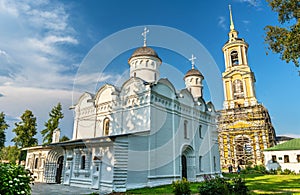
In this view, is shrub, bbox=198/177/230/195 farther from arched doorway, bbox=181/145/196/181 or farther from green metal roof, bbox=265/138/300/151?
green metal roof, bbox=265/138/300/151

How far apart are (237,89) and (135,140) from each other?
3170 cm

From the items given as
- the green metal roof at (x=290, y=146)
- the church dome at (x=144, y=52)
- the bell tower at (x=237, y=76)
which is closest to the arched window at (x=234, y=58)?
the bell tower at (x=237, y=76)

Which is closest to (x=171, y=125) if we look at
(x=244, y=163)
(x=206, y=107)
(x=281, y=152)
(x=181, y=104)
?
(x=181, y=104)

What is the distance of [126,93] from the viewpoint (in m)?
17.4

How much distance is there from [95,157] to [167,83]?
8017mm

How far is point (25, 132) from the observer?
1139 inches

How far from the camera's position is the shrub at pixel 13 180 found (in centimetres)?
571

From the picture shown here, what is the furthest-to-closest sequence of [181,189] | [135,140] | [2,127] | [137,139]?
[2,127]
[137,139]
[135,140]
[181,189]

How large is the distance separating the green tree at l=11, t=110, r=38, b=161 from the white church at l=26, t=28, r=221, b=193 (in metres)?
8.72

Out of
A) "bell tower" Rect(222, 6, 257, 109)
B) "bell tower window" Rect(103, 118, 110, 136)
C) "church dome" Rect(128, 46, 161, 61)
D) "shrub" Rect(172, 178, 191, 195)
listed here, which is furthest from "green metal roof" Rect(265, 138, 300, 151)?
"shrub" Rect(172, 178, 191, 195)

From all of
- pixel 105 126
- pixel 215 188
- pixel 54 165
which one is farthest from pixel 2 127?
pixel 215 188

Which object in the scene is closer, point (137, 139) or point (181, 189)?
point (181, 189)

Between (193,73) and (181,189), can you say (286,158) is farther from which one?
(181,189)

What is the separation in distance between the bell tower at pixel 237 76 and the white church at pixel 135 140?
740 inches
